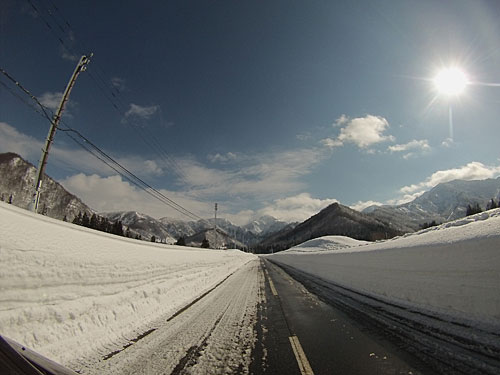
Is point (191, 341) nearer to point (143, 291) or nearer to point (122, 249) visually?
point (143, 291)

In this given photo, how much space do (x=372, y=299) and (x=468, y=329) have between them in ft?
12.0

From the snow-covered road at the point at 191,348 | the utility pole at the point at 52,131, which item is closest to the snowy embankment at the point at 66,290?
the snow-covered road at the point at 191,348

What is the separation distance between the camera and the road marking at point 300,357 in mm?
3244

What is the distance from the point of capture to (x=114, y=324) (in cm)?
483

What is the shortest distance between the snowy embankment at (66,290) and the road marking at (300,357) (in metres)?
3.00

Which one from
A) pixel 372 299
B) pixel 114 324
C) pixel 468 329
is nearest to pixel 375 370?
pixel 468 329

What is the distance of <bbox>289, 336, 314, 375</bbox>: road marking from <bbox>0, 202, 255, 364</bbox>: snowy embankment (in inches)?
118

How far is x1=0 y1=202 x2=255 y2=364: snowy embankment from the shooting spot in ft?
10.7

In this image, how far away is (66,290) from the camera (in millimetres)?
3971

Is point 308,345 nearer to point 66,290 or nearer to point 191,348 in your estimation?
point 191,348

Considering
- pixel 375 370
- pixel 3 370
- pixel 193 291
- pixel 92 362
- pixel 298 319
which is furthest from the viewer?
pixel 193 291

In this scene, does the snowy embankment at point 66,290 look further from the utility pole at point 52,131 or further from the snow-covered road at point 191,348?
the utility pole at point 52,131

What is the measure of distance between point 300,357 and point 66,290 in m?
3.80

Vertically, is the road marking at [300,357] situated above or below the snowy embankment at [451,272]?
below
